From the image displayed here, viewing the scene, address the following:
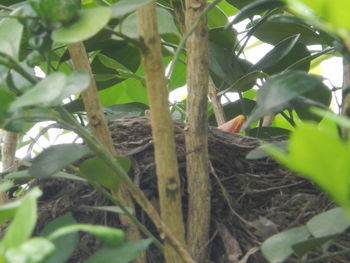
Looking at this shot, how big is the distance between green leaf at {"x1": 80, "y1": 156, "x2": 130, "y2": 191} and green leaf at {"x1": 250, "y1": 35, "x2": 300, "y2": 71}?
0.35 meters

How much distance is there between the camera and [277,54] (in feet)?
2.88

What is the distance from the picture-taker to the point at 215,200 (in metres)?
0.82

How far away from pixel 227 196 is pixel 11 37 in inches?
13.9

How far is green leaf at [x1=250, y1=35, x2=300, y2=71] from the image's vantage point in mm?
867

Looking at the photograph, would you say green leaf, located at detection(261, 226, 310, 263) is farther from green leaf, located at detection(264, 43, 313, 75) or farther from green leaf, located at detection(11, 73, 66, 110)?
green leaf, located at detection(264, 43, 313, 75)

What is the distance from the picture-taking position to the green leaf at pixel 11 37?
543 mm

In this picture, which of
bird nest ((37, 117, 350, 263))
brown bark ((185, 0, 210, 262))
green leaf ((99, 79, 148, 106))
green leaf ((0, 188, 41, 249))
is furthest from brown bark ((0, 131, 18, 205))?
green leaf ((0, 188, 41, 249))

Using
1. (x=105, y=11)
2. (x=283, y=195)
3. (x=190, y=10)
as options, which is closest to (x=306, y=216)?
(x=283, y=195)

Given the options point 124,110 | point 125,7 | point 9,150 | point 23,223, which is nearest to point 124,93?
point 124,110

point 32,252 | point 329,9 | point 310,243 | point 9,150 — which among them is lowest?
point 9,150

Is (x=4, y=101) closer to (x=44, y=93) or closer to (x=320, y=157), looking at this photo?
(x=44, y=93)

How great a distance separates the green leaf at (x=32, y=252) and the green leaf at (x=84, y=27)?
0.19m

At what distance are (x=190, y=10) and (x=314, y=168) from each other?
45 cm

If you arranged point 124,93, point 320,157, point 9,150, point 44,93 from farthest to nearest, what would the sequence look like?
point 124,93, point 9,150, point 44,93, point 320,157
